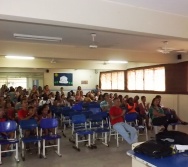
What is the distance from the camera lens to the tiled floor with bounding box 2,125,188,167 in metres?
4.48

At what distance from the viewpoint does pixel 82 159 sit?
479 centimetres

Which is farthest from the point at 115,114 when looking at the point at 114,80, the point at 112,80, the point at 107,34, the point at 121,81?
the point at 112,80

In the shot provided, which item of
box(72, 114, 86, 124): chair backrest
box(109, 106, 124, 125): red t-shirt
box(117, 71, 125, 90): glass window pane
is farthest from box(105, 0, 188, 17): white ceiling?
box(117, 71, 125, 90): glass window pane

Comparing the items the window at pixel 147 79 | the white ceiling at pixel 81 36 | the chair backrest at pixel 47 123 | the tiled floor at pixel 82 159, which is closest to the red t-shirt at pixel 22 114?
the chair backrest at pixel 47 123

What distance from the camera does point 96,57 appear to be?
25.4 ft

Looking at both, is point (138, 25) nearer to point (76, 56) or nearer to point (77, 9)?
point (77, 9)

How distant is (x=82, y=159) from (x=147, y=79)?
22.9 ft

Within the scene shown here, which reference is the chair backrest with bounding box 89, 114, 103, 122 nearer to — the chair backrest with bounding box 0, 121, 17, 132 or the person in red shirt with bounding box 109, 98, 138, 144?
the person in red shirt with bounding box 109, 98, 138, 144

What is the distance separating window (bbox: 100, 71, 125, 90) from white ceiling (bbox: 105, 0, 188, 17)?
29.5 feet

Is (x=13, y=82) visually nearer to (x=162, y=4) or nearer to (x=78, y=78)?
(x=78, y=78)

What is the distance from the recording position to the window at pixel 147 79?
1005 cm

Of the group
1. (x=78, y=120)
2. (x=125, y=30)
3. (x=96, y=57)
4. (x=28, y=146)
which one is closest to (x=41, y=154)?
(x=28, y=146)

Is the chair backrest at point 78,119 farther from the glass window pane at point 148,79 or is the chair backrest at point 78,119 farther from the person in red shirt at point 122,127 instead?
the glass window pane at point 148,79

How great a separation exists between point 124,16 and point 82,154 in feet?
10.7
